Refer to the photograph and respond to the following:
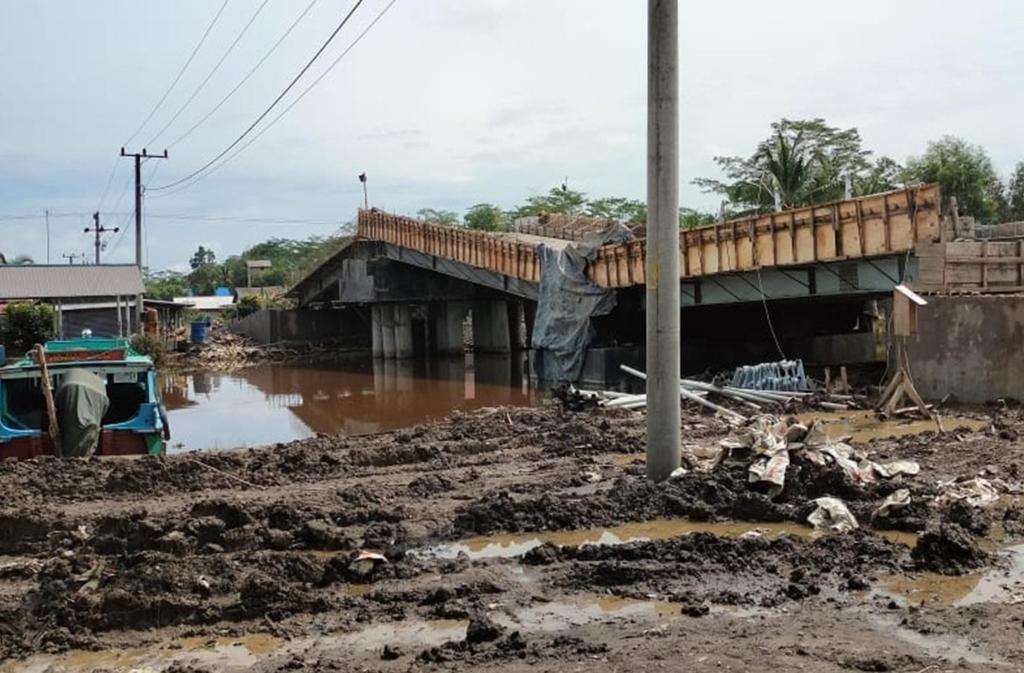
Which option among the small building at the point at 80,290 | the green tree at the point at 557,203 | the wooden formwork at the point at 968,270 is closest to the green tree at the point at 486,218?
the green tree at the point at 557,203

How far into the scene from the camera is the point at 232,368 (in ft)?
161

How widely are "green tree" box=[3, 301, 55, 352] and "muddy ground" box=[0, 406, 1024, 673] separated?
3300 cm

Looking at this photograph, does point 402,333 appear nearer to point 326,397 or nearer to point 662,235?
point 326,397

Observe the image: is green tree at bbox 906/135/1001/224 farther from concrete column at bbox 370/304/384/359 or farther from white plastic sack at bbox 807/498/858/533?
white plastic sack at bbox 807/498/858/533

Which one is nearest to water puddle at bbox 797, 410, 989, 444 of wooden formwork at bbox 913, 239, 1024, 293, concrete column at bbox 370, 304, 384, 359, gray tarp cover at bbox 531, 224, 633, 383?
wooden formwork at bbox 913, 239, 1024, 293

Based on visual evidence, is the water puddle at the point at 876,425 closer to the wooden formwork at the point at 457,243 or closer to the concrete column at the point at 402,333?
the wooden formwork at the point at 457,243

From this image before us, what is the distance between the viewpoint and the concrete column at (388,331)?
51.0 metres

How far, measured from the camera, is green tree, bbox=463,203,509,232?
275 feet

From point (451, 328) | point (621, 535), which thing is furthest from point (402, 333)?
point (621, 535)

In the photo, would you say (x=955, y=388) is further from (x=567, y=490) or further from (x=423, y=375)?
(x=423, y=375)

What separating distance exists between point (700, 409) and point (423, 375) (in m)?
23.0

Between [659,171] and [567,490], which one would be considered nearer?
[659,171]

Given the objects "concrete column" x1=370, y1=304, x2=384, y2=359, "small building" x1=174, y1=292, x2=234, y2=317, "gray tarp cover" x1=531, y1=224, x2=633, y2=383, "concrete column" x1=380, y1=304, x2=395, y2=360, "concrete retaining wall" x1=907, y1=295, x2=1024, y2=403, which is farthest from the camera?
"small building" x1=174, y1=292, x2=234, y2=317

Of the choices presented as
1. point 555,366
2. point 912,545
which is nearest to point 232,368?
point 555,366
